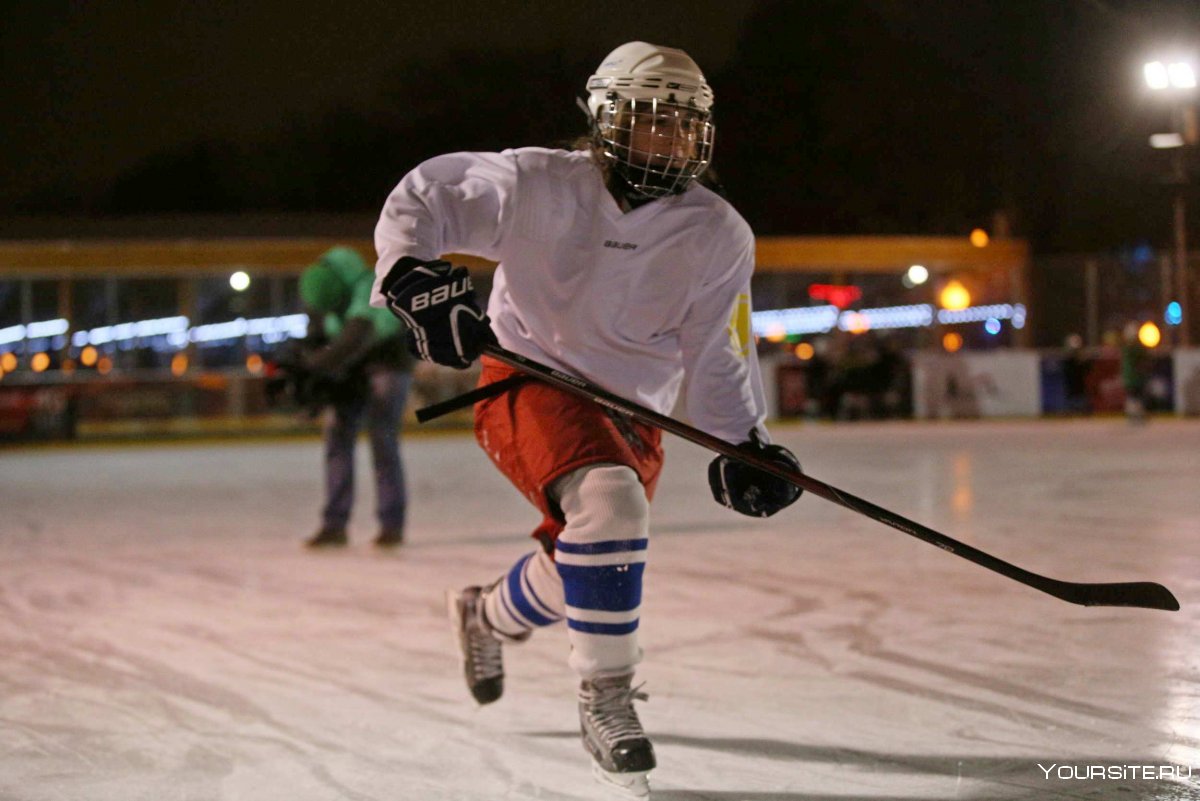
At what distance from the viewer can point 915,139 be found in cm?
3503

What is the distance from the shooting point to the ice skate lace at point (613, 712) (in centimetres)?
254

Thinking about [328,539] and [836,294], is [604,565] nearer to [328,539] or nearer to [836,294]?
[328,539]

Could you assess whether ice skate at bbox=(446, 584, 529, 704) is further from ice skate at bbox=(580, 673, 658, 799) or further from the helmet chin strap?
the helmet chin strap

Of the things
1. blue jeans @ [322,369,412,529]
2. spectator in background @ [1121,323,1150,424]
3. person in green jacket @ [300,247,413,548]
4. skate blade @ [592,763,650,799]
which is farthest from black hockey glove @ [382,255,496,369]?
spectator in background @ [1121,323,1150,424]

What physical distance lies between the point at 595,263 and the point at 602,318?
0.39 feet

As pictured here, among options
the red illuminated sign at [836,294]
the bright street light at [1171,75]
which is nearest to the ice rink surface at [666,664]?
the bright street light at [1171,75]

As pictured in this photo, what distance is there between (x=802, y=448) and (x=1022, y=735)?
10121mm

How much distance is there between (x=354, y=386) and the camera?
21.3ft

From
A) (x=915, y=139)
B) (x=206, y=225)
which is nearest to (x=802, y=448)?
(x=206, y=225)

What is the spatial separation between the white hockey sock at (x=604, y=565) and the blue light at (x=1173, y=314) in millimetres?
17880

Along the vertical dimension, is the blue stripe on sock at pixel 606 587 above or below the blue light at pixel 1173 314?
below

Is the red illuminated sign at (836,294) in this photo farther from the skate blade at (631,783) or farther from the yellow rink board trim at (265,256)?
the skate blade at (631,783)

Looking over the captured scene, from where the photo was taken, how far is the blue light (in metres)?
18.8

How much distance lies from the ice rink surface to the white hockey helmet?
1182 mm
